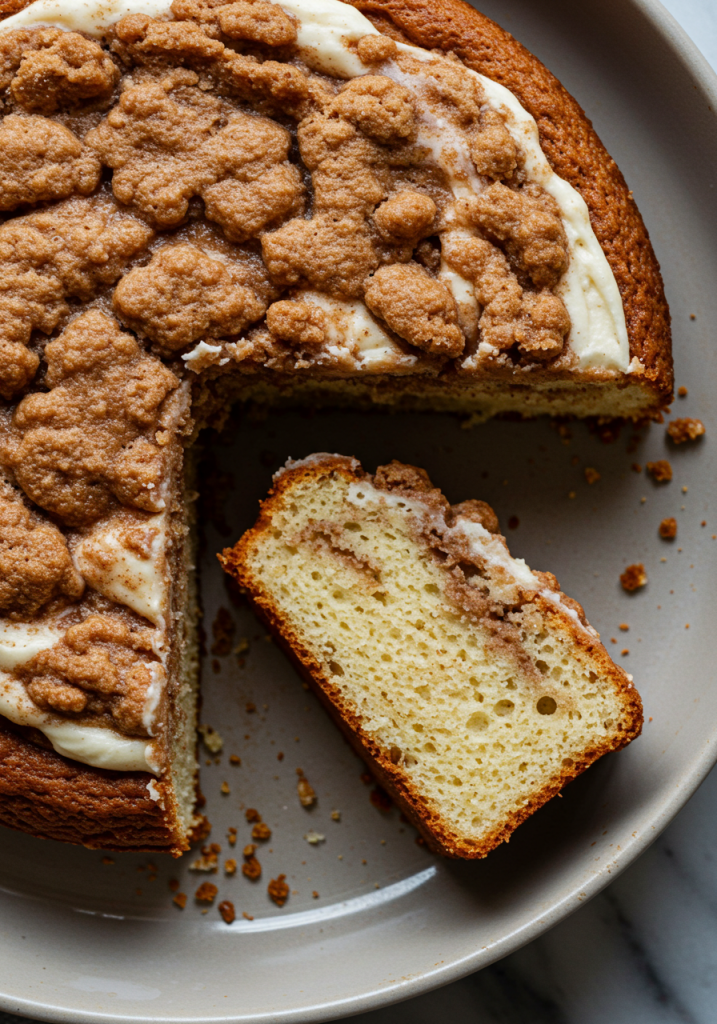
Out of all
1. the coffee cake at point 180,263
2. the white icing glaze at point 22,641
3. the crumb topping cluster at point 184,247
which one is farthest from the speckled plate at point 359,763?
the white icing glaze at point 22,641

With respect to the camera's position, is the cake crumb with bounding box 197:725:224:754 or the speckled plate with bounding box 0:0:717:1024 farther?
the cake crumb with bounding box 197:725:224:754

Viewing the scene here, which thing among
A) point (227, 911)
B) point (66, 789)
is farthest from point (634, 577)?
point (66, 789)

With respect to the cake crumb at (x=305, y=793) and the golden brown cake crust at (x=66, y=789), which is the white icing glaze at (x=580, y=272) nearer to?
the cake crumb at (x=305, y=793)

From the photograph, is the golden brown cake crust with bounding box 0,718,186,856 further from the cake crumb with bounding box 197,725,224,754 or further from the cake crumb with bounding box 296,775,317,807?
the cake crumb with bounding box 296,775,317,807

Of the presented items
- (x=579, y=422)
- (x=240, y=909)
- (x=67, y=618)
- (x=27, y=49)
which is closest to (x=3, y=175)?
(x=27, y=49)

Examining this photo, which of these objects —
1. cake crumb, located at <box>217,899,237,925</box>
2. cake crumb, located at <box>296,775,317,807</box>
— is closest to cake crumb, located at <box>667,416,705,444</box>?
cake crumb, located at <box>296,775,317,807</box>
